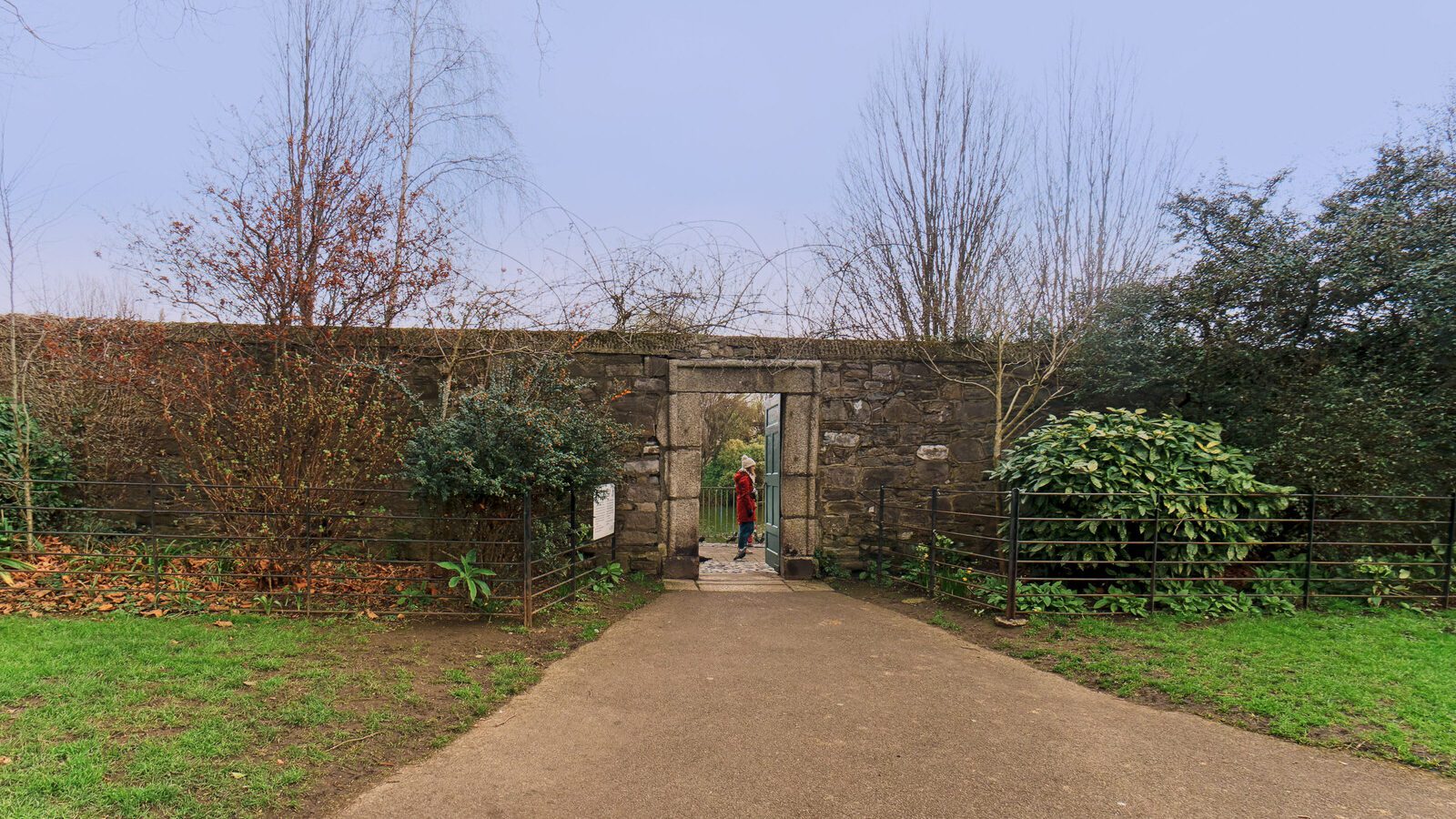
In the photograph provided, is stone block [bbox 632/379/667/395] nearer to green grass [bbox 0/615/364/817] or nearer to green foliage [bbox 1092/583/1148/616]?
green grass [bbox 0/615/364/817]

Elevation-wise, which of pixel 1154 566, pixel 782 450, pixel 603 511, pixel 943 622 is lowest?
pixel 943 622

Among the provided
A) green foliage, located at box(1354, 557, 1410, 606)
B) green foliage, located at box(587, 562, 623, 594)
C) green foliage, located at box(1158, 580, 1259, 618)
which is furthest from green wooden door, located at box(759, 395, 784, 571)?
green foliage, located at box(1354, 557, 1410, 606)

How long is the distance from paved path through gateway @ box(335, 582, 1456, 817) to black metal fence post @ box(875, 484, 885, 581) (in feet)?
8.18

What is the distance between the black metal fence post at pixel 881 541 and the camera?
23.8 ft

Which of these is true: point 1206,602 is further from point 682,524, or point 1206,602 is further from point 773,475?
point 682,524

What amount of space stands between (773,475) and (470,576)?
3663 mm

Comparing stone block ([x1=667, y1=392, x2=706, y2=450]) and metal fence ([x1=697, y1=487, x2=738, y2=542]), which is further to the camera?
metal fence ([x1=697, y1=487, x2=738, y2=542])

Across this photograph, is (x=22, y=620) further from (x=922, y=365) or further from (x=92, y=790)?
(x=922, y=365)

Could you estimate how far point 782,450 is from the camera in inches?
295

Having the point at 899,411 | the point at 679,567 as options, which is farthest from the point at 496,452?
the point at 899,411

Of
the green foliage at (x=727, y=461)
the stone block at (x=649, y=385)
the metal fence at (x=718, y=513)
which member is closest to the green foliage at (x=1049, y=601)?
the stone block at (x=649, y=385)

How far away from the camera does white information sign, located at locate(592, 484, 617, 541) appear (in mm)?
6270

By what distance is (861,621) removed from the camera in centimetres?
577

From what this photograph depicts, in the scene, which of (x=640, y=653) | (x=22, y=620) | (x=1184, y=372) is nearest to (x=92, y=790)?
(x=640, y=653)
